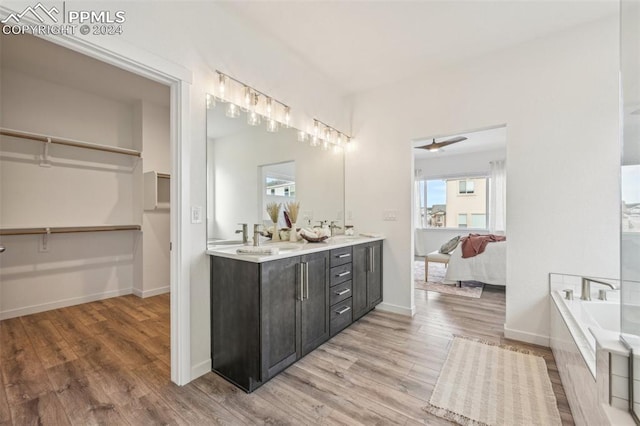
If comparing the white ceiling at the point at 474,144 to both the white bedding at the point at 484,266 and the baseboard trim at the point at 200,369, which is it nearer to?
the white bedding at the point at 484,266

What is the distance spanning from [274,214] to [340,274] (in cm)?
87

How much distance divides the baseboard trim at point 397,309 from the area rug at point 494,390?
0.82 metres

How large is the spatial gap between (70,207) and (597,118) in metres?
5.60

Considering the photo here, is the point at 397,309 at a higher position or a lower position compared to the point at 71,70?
lower

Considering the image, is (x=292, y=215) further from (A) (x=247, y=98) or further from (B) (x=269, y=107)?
(A) (x=247, y=98)

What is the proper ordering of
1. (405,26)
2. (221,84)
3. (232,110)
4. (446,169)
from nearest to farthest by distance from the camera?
(221,84) < (232,110) < (405,26) < (446,169)

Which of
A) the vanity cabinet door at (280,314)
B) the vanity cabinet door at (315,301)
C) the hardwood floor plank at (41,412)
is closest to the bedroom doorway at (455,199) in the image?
the vanity cabinet door at (315,301)

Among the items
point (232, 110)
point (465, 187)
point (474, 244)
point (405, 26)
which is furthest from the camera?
point (465, 187)

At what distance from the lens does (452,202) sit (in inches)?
283

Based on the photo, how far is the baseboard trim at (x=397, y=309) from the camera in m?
3.17

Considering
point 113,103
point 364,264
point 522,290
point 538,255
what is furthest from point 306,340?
point 113,103

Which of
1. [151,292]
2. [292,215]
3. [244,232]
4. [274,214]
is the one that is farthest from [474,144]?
[151,292]

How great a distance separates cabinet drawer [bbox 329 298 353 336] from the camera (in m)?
2.49

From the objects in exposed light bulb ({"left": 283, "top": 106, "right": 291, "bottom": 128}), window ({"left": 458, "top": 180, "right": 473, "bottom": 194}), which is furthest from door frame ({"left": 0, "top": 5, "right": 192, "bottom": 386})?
window ({"left": 458, "top": 180, "right": 473, "bottom": 194})
